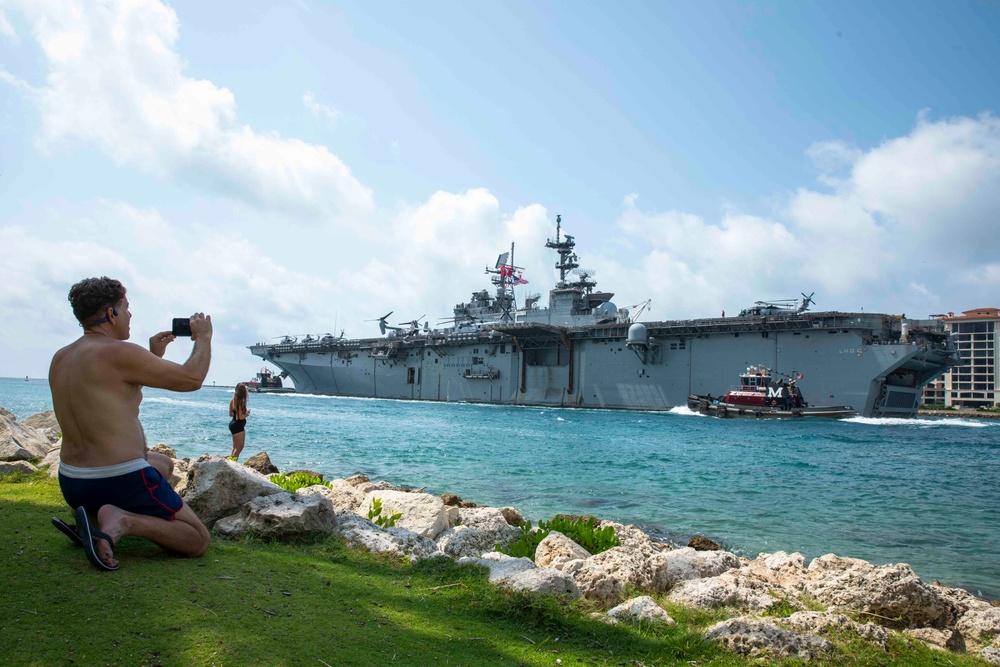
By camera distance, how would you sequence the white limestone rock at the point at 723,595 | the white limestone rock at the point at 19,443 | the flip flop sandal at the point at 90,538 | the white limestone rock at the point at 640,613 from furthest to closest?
the white limestone rock at the point at 19,443 → the white limestone rock at the point at 723,595 → the white limestone rock at the point at 640,613 → the flip flop sandal at the point at 90,538

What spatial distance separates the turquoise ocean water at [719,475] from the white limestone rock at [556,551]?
2.87m

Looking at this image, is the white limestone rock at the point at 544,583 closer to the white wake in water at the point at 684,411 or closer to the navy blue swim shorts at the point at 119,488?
the navy blue swim shorts at the point at 119,488

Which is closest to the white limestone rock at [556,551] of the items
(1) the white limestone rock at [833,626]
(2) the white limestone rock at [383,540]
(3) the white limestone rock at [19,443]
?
(2) the white limestone rock at [383,540]

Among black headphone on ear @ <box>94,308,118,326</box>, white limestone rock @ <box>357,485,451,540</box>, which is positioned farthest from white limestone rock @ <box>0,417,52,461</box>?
black headphone on ear @ <box>94,308,118,326</box>

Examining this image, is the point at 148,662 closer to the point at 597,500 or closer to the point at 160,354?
the point at 160,354

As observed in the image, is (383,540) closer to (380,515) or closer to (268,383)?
(380,515)

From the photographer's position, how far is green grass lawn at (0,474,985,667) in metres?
2.07

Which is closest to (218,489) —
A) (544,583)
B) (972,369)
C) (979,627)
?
(544,583)

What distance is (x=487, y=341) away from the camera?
42.4 m

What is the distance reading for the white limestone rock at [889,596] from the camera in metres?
3.79

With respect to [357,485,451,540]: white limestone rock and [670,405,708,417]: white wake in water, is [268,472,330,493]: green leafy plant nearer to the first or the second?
[357,485,451,540]: white limestone rock

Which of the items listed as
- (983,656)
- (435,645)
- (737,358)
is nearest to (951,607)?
(983,656)

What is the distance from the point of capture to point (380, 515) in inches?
213

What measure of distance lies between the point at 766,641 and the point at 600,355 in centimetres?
3487
